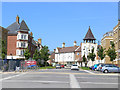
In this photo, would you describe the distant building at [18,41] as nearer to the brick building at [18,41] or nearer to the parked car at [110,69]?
the brick building at [18,41]

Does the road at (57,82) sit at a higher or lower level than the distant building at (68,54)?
lower

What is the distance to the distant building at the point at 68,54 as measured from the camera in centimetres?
12638

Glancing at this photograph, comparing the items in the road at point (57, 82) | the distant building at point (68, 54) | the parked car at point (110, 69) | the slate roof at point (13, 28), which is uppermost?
the slate roof at point (13, 28)

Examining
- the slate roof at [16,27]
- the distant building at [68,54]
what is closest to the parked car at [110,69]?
the slate roof at [16,27]

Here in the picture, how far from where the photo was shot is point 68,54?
13412 centimetres

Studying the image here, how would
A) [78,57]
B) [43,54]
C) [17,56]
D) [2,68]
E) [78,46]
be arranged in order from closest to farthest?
[2,68] < [17,56] < [43,54] < [78,57] < [78,46]

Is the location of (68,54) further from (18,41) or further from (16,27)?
(18,41)

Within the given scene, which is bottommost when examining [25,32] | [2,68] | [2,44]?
[2,68]

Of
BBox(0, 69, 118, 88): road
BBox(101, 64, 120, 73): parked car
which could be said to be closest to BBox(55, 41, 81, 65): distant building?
BBox(101, 64, 120, 73): parked car

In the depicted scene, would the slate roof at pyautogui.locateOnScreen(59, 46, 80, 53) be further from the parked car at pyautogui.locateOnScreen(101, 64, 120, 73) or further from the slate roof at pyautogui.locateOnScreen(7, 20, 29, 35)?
the parked car at pyautogui.locateOnScreen(101, 64, 120, 73)

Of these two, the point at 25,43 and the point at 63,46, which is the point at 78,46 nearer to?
the point at 63,46

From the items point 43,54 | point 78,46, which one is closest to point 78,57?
point 78,46

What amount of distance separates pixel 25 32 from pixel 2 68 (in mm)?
38431

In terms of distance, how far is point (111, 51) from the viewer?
58812 millimetres
